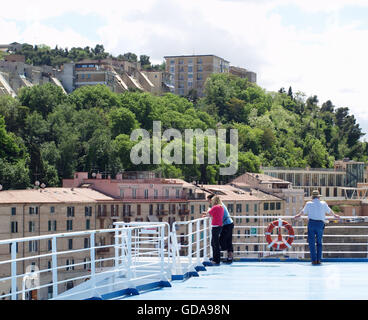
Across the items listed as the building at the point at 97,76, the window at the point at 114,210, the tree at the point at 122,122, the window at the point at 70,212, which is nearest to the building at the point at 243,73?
the building at the point at 97,76

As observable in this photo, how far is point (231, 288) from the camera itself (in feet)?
33.9

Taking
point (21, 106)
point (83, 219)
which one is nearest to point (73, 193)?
point (83, 219)

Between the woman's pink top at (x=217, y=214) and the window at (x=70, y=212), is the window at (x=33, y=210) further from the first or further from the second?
the woman's pink top at (x=217, y=214)

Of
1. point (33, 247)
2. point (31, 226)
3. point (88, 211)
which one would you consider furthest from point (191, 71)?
point (33, 247)

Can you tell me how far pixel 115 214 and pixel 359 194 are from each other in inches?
2131

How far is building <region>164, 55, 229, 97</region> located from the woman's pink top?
142135 mm

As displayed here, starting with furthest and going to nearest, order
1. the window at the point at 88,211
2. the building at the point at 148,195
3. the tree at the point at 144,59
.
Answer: the tree at the point at 144,59
the building at the point at 148,195
the window at the point at 88,211

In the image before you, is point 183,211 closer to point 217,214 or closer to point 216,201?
point 216,201

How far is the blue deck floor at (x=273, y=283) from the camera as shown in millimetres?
9594

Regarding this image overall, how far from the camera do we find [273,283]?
11.0 meters

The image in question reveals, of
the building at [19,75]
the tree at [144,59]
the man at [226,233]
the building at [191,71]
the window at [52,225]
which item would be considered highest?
the tree at [144,59]

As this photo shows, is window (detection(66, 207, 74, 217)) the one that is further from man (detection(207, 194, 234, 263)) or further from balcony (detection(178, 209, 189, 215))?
man (detection(207, 194, 234, 263))

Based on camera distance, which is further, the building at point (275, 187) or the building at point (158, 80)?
the building at point (158, 80)

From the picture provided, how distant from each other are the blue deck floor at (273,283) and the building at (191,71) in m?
142
